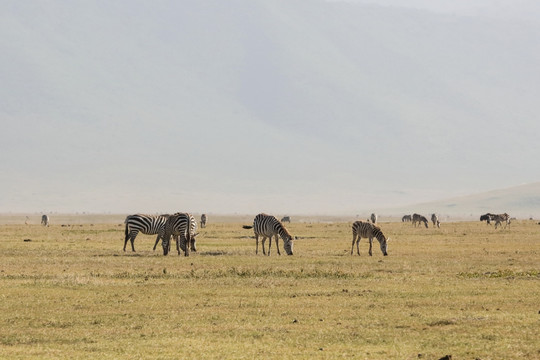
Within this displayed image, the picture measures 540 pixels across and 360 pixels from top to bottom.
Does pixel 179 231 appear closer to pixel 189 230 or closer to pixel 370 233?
pixel 189 230

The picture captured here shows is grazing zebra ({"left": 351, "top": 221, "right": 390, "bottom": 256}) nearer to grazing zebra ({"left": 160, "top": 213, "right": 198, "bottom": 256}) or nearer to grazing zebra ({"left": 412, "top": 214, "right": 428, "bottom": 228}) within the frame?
grazing zebra ({"left": 160, "top": 213, "right": 198, "bottom": 256})

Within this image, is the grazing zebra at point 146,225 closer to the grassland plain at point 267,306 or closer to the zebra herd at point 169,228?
the zebra herd at point 169,228

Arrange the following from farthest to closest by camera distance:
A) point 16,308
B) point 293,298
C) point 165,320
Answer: point 293,298
point 16,308
point 165,320

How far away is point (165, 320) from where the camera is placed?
75.9ft

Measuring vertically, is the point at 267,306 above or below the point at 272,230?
below

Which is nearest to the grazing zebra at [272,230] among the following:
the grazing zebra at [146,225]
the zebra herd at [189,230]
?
the zebra herd at [189,230]

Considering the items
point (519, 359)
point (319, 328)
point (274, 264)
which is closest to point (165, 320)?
point (319, 328)

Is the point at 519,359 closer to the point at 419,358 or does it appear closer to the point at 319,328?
the point at 419,358

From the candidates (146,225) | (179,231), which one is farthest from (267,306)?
(146,225)

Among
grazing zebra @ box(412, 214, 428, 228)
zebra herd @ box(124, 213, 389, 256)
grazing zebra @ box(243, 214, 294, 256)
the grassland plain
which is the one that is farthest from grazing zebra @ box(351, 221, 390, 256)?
grazing zebra @ box(412, 214, 428, 228)

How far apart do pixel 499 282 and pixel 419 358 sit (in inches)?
537

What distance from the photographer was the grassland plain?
19.6m

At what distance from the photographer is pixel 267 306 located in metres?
25.5

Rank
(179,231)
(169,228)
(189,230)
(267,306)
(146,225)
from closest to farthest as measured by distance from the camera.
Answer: (267,306)
(189,230)
(179,231)
(169,228)
(146,225)
